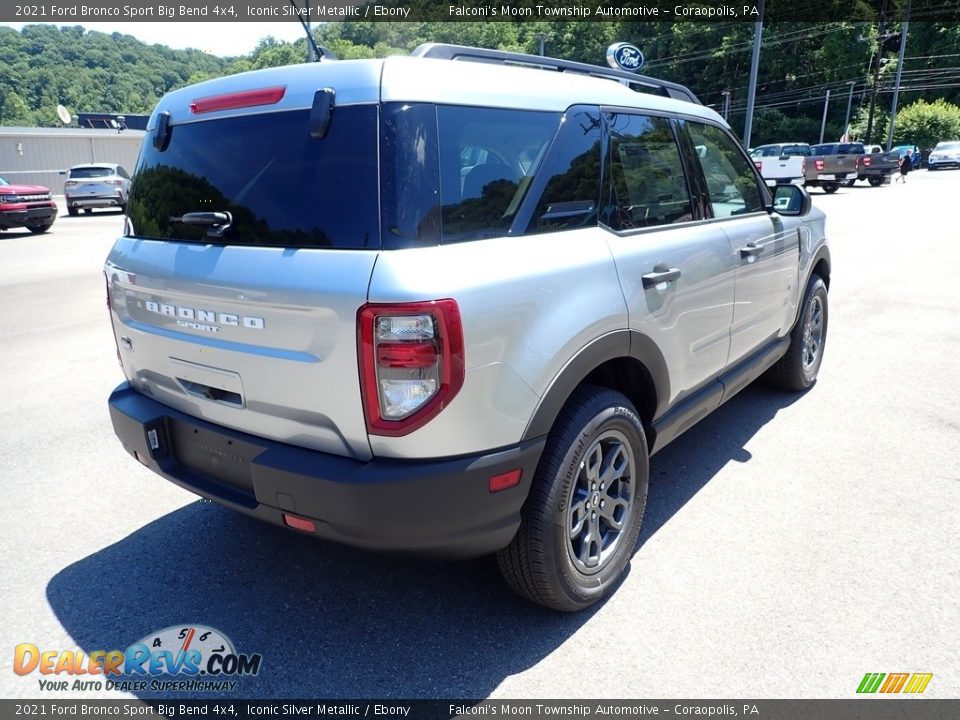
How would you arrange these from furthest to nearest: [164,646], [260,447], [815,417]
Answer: [815,417], [164,646], [260,447]

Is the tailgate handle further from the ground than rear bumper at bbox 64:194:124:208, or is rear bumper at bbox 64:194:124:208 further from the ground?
the tailgate handle

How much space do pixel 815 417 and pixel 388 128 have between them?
378cm

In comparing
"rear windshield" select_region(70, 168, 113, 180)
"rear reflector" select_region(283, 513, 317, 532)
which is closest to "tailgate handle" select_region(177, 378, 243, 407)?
"rear reflector" select_region(283, 513, 317, 532)

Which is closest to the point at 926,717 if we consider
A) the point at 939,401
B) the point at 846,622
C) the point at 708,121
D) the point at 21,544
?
the point at 846,622

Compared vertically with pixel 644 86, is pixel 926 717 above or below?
below

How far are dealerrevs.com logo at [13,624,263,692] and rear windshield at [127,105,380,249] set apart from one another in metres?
1.48

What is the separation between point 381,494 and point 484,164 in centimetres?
113

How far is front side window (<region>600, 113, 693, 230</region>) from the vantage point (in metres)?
2.85

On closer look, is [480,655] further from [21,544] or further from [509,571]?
[21,544]

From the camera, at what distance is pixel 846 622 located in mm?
2596

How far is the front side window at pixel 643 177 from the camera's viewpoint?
2.85 m

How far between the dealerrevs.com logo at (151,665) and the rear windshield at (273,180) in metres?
1.48

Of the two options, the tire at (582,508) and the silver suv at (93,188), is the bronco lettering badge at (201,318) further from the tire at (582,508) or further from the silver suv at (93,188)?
the silver suv at (93,188)

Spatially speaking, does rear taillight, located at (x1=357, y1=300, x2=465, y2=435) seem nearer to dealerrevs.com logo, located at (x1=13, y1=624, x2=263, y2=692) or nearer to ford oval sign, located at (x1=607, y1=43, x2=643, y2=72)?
dealerrevs.com logo, located at (x1=13, y1=624, x2=263, y2=692)
